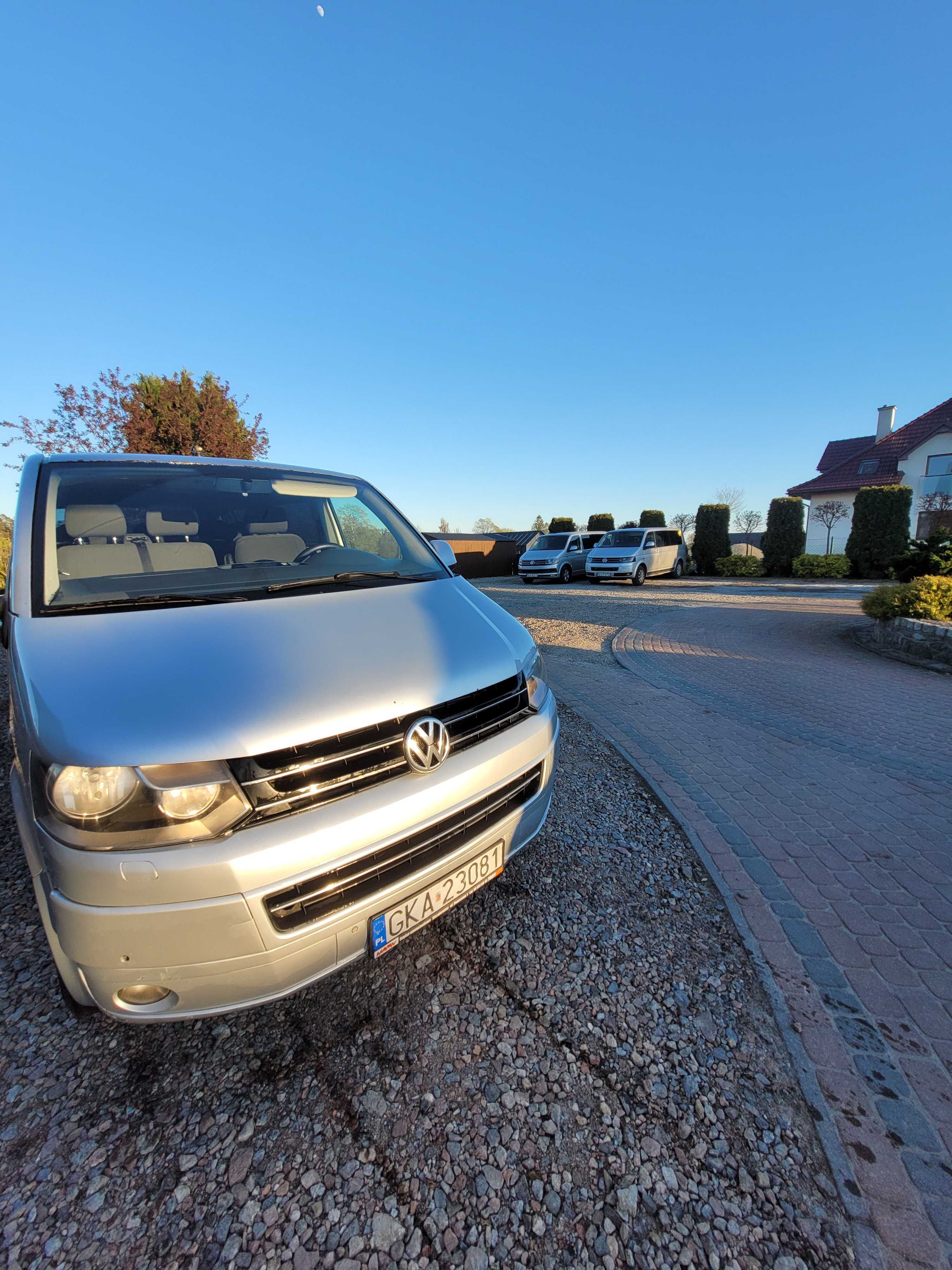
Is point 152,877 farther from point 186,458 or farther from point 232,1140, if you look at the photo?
point 186,458

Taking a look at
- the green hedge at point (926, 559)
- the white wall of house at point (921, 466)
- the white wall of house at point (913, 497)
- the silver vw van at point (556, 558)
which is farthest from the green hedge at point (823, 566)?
the green hedge at point (926, 559)

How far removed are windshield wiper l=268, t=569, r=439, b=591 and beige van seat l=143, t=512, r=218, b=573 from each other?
36cm

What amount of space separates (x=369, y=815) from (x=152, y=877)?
1.74ft

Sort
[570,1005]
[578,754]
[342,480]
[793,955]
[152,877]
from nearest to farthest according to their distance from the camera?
[152,877]
[570,1005]
[793,955]
[342,480]
[578,754]

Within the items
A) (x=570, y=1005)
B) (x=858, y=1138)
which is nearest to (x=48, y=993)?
(x=570, y=1005)

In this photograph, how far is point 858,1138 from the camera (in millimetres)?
1477

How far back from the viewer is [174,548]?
2.38 metres

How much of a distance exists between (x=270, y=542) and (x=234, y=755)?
5.16 ft

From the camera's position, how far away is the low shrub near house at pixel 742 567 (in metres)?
20.9

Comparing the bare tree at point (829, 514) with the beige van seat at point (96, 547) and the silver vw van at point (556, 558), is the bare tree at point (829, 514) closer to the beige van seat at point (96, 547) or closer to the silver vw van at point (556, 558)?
the silver vw van at point (556, 558)

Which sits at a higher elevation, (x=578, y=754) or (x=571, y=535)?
(x=571, y=535)

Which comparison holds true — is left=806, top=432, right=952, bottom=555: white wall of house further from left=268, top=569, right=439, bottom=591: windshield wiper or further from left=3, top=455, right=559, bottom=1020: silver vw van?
left=3, top=455, right=559, bottom=1020: silver vw van

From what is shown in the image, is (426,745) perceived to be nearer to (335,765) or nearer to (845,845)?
(335,765)

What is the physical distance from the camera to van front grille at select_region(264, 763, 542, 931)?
1.39 m
